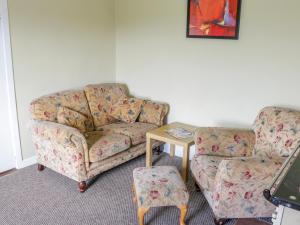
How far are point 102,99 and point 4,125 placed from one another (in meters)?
1.12

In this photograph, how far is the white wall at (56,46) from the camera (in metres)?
3.07

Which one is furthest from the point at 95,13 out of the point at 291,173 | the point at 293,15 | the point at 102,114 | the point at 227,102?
the point at 291,173

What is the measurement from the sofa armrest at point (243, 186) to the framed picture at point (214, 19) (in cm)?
148

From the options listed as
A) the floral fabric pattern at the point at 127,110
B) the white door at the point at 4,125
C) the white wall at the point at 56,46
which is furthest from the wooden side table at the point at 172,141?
the white door at the point at 4,125

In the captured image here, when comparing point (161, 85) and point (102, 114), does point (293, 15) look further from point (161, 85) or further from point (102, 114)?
point (102, 114)

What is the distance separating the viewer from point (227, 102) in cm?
326

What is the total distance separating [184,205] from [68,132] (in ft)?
3.97

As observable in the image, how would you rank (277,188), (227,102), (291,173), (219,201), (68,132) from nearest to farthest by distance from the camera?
(277,188)
(291,173)
(219,201)
(68,132)
(227,102)

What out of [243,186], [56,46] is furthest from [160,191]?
[56,46]

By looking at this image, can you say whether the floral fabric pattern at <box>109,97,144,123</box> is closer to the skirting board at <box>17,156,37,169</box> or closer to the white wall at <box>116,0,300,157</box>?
the white wall at <box>116,0,300,157</box>

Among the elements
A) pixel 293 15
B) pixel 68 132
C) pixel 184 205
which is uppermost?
pixel 293 15

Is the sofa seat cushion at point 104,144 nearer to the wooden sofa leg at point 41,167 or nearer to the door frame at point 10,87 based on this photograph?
the wooden sofa leg at point 41,167

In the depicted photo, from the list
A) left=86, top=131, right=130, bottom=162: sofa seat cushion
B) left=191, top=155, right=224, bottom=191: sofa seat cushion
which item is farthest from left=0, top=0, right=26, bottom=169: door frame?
left=191, top=155, right=224, bottom=191: sofa seat cushion

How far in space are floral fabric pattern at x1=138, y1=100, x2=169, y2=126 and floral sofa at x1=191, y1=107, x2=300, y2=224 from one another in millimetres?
843
